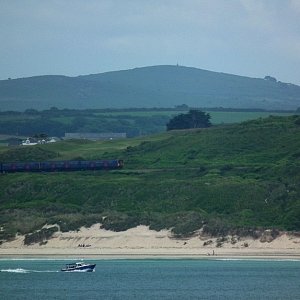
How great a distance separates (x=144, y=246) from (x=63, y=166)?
3771 cm

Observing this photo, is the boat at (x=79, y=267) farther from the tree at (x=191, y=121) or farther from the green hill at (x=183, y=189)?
the tree at (x=191, y=121)

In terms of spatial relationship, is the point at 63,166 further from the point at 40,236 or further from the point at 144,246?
the point at 144,246

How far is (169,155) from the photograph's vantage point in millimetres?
147000

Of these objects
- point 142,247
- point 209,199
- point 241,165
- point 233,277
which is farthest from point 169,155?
point 233,277

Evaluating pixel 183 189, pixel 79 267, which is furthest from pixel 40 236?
pixel 183 189

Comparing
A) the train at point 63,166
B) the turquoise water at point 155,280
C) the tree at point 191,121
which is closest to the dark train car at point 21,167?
the train at point 63,166

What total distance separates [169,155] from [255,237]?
42.2m

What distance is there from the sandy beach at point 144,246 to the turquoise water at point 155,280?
2.68 feet

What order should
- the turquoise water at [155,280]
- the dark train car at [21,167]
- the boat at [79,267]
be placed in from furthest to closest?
the dark train car at [21,167] < the boat at [79,267] < the turquoise water at [155,280]

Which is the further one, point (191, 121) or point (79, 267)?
point (191, 121)

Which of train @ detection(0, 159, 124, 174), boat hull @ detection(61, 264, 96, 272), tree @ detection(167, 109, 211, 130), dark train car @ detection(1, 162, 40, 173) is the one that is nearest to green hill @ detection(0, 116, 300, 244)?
train @ detection(0, 159, 124, 174)

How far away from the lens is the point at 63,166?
143250mm

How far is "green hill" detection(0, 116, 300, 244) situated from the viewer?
111 m

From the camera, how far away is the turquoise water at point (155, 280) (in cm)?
8619
